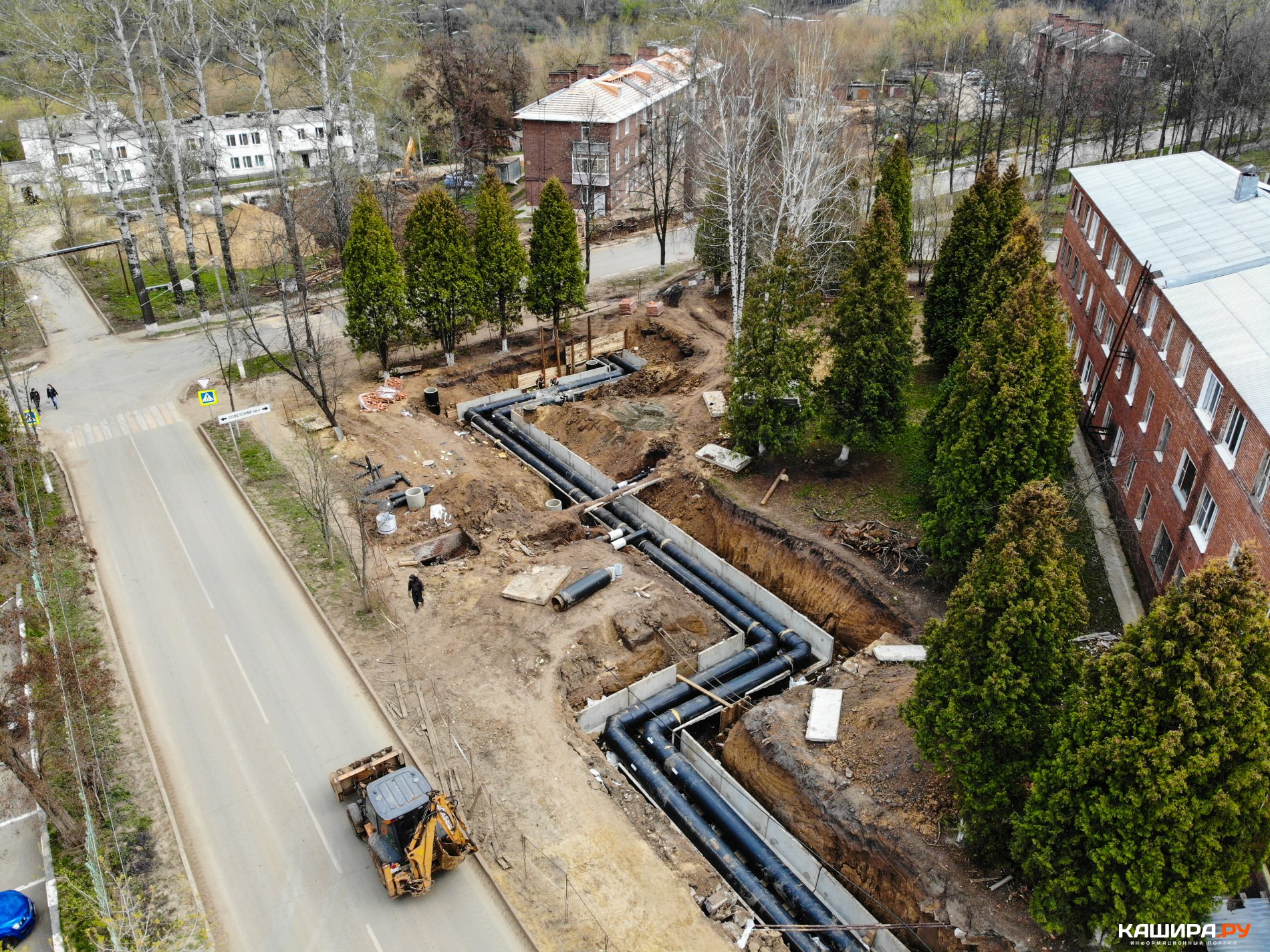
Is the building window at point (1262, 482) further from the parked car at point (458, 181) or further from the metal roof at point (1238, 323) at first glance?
the parked car at point (458, 181)

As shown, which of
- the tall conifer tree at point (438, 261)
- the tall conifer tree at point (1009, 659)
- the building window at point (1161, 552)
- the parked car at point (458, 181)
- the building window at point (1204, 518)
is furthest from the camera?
the parked car at point (458, 181)

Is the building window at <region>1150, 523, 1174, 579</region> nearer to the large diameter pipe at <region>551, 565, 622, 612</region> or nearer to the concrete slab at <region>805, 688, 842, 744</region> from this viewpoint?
the concrete slab at <region>805, 688, 842, 744</region>

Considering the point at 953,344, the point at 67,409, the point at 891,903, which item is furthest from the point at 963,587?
the point at 67,409

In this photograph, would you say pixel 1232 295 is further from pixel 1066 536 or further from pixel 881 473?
pixel 881 473

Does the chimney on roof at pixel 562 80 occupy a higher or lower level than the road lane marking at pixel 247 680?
higher

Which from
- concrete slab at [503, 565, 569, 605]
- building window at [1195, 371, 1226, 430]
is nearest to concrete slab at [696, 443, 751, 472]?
concrete slab at [503, 565, 569, 605]

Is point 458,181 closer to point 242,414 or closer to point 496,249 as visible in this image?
point 496,249

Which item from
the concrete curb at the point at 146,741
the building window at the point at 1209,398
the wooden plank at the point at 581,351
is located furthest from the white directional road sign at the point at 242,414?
the building window at the point at 1209,398

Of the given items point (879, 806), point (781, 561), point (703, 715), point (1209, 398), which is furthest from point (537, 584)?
point (1209, 398)
